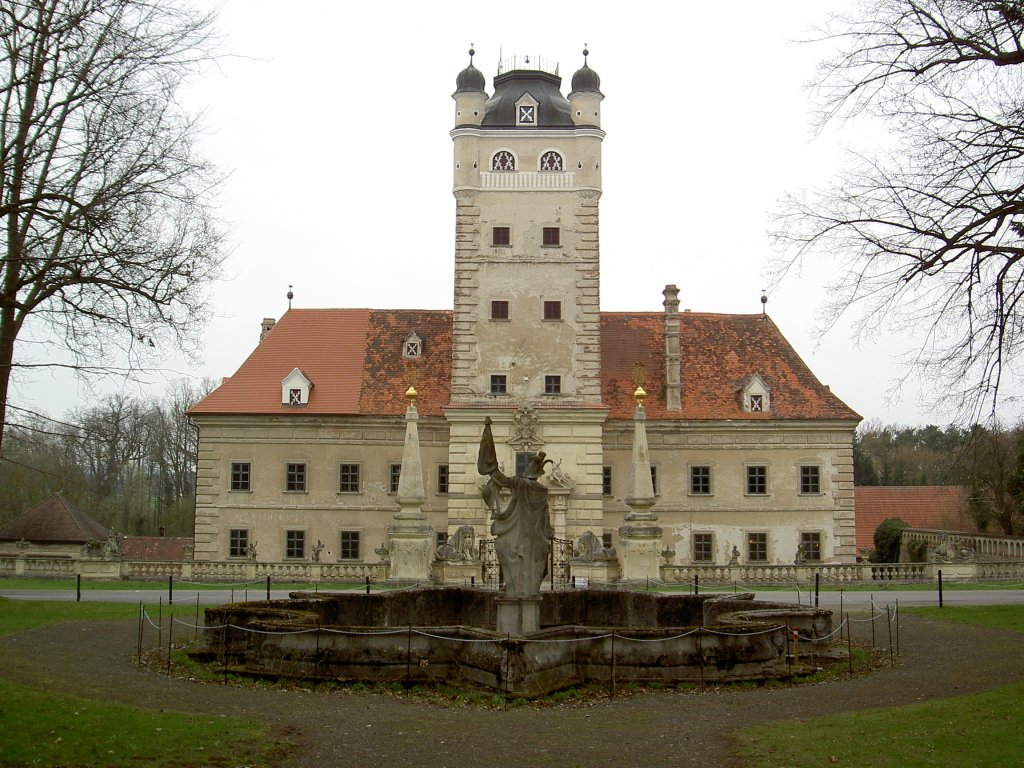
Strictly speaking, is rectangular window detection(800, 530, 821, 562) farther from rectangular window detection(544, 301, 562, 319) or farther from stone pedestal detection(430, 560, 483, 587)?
stone pedestal detection(430, 560, 483, 587)

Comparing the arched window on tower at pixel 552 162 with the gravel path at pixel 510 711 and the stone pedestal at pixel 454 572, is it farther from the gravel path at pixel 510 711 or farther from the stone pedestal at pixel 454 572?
the gravel path at pixel 510 711

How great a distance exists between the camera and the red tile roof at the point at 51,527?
46.8 metres

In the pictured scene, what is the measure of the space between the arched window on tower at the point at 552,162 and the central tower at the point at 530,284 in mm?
38

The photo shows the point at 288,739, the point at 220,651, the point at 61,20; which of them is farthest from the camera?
the point at 220,651

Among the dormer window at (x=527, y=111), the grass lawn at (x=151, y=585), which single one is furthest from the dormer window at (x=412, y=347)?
the grass lawn at (x=151, y=585)

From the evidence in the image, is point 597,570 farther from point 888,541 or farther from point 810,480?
point 888,541

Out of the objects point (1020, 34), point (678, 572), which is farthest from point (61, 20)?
point (678, 572)

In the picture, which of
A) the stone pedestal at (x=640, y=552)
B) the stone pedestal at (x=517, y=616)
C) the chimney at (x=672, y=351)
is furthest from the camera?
the chimney at (x=672, y=351)

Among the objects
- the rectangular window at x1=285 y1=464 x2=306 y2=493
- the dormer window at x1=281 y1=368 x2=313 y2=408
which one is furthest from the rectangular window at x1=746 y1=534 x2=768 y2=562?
the dormer window at x1=281 y1=368 x2=313 y2=408

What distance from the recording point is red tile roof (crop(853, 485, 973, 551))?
190ft

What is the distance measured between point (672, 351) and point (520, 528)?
26040 millimetres

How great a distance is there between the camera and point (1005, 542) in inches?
1601

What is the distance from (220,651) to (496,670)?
15.7 ft

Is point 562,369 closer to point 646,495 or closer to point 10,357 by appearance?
point 646,495
